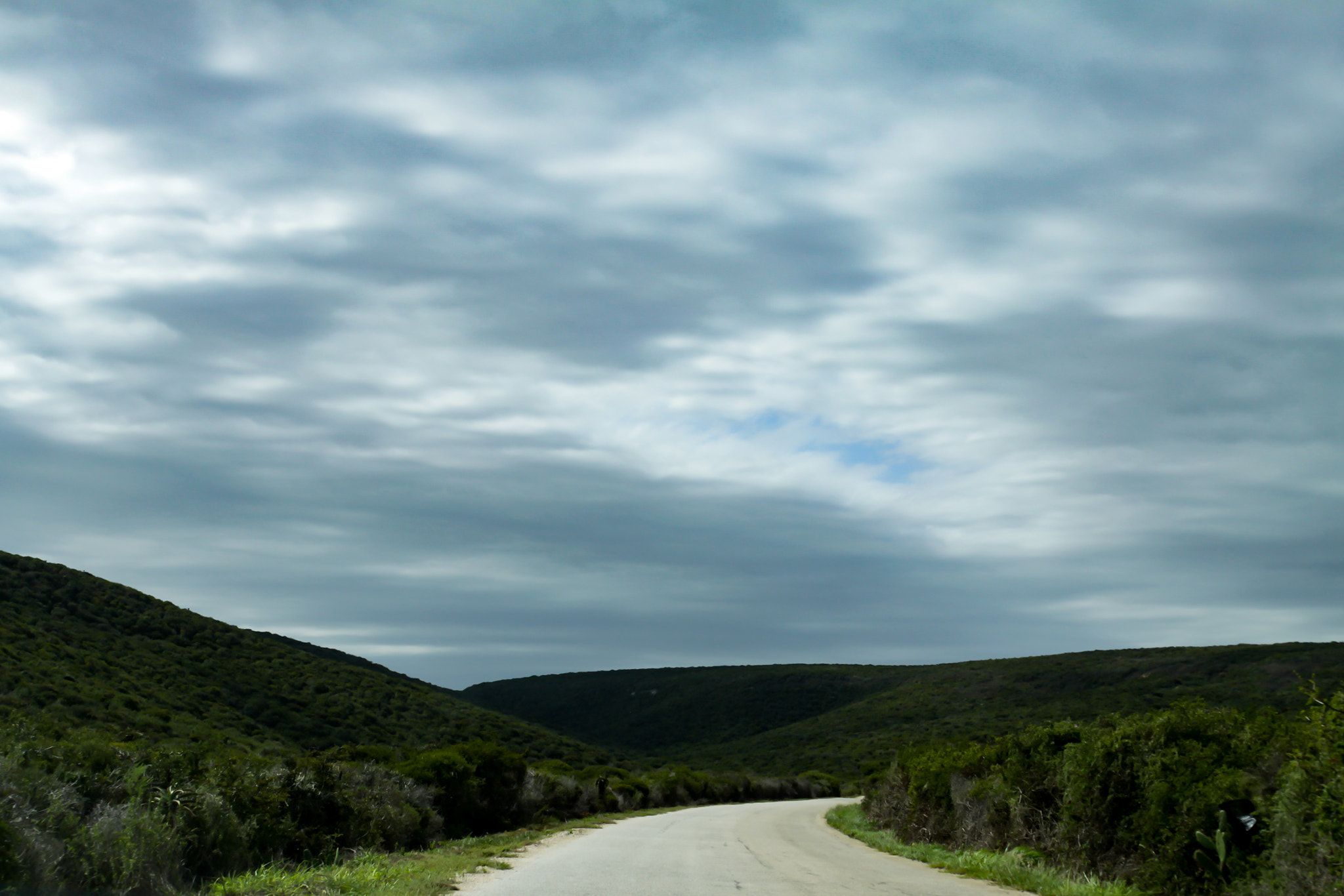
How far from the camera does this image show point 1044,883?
14008mm

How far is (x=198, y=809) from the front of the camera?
43.3 feet

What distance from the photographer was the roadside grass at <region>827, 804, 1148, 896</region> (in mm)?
12805

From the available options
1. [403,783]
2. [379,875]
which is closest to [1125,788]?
[379,875]

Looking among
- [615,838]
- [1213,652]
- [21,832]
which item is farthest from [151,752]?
[1213,652]

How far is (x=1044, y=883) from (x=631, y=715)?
11015 centimetres

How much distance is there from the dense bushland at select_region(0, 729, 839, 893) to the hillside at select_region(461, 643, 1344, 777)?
23.7 m

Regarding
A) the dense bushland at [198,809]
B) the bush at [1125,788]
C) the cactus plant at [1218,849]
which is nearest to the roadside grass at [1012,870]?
the bush at [1125,788]

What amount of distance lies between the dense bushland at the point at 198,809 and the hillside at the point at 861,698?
23714 mm

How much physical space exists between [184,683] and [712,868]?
113 ft

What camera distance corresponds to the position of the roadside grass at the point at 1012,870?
1280 centimetres

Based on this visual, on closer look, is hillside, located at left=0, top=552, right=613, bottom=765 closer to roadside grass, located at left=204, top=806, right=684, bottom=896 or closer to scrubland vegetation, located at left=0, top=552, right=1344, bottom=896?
scrubland vegetation, located at left=0, top=552, right=1344, bottom=896

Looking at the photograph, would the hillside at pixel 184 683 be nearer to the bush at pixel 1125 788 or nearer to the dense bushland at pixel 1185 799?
the bush at pixel 1125 788

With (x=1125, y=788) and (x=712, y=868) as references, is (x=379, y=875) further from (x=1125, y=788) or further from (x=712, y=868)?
(x=1125, y=788)

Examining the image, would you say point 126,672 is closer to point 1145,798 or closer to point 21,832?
point 21,832
